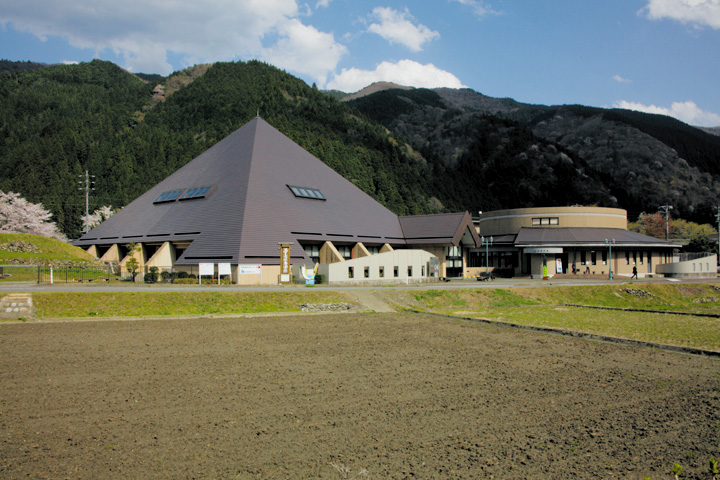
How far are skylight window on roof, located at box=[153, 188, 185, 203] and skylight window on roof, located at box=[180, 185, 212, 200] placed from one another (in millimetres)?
1267

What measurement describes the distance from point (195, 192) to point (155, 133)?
73.1 meters

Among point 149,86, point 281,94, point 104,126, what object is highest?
point 149,86

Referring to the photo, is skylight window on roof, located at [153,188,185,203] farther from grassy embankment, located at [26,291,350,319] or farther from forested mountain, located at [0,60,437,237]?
forested mountain, located at [0,60,437,237]

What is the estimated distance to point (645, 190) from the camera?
470 feet

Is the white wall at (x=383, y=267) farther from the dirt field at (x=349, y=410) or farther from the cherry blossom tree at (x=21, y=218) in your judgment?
the cherry blossom tree at (x=21, y=218)

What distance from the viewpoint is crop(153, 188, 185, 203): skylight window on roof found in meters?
44.2

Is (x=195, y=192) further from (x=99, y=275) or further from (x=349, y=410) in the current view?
(x=349, y=410)

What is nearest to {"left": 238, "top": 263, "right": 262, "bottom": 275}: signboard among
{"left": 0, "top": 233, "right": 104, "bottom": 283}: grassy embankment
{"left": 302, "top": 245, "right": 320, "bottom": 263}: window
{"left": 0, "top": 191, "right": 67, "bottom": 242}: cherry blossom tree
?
{"left": 302, "top": 245, "right": 320, "bottom": 263}: window

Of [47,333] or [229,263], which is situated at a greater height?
[229,263]

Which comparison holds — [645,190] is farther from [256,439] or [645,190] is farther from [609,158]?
[256,439]

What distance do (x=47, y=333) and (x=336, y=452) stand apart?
45.2 ft

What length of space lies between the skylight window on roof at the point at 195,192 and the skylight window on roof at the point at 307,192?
7.20 meters

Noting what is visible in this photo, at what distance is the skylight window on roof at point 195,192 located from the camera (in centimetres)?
4128

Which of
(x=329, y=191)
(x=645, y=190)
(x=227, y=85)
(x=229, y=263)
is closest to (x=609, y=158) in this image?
(x=645, y=190)
